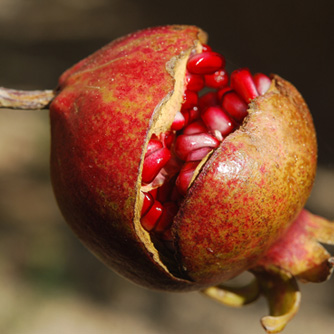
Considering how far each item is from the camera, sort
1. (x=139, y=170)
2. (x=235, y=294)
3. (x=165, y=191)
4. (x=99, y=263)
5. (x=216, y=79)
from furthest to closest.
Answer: (x=99, y=263) → (x=235, y=294) → (x=216, y=79) → (x=165, y=191) → (x=139, y=170)

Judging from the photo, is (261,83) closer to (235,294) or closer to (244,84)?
Result: (244,84)

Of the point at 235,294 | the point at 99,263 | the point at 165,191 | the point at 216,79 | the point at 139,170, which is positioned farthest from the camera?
the point at 99,263

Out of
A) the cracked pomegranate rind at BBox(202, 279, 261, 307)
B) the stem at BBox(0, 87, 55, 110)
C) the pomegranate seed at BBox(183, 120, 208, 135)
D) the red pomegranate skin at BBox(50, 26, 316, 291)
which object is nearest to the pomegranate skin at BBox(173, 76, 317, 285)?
the red pomegranate skin at BBox(50, 26, 316, 291)

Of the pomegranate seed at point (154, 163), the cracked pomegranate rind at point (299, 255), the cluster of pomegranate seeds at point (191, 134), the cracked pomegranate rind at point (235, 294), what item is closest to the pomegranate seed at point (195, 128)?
the cluster of pomegranate seeds at point (191, 134)

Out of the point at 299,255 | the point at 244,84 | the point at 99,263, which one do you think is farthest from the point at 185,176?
the point at 99,263

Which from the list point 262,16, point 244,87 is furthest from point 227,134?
point 262,16

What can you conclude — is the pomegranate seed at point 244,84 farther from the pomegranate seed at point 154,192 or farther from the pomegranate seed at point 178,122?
the pomegranate seed at point 154,192

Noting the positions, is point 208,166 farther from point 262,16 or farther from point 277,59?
point 262,16
